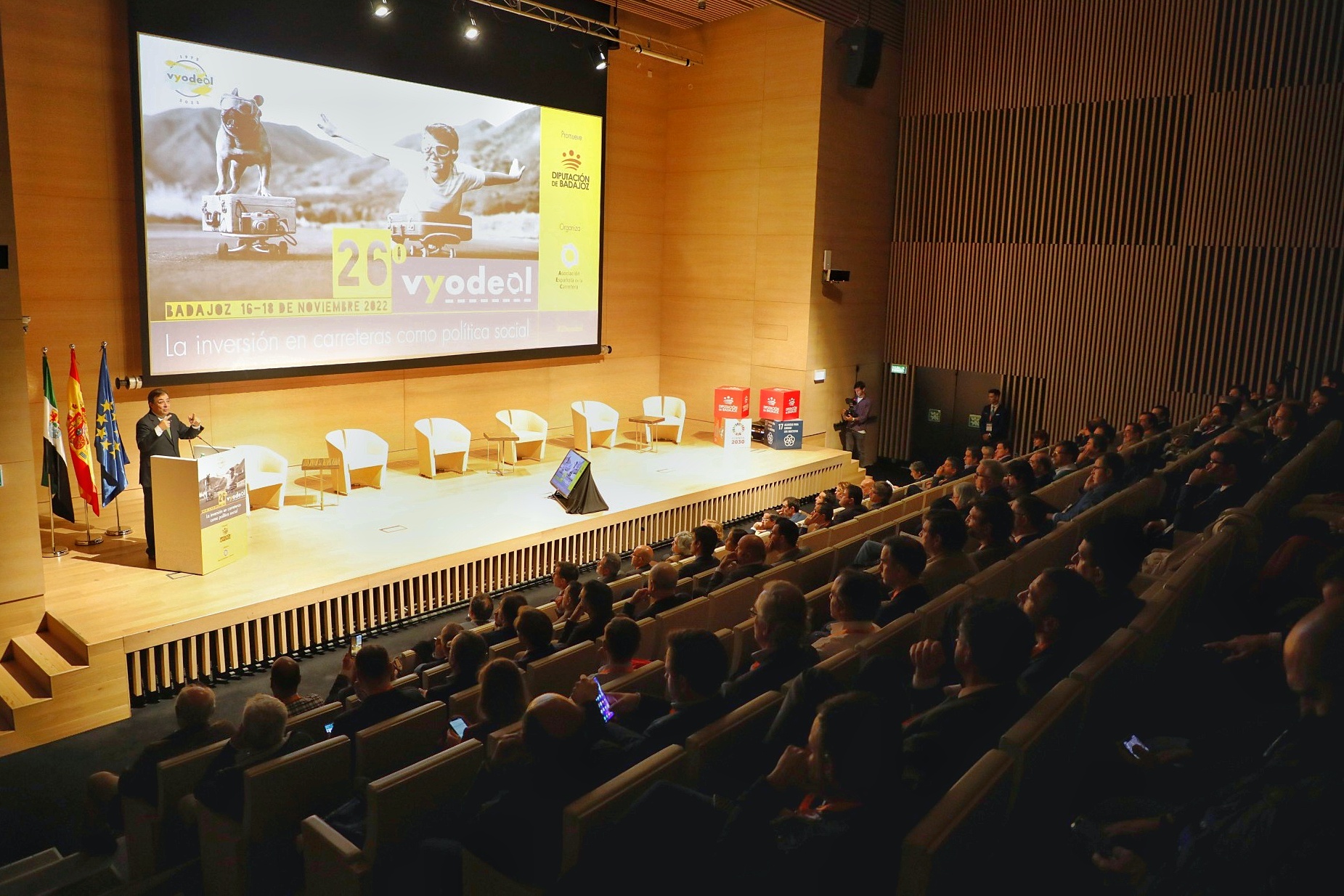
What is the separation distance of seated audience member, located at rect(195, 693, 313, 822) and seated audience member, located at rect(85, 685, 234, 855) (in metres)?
0.19

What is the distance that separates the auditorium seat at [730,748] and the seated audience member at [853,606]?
0.68 m

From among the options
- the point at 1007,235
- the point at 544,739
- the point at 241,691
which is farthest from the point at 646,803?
the point at 1007,235

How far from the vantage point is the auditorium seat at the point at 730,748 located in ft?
8.20

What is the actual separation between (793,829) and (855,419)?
952cm

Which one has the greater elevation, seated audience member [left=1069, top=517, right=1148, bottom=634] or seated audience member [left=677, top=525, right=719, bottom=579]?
seated audience member [left=1069, top=517, right=1148, bottom=634]

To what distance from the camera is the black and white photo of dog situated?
7.71 metres

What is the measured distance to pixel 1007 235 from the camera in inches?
434

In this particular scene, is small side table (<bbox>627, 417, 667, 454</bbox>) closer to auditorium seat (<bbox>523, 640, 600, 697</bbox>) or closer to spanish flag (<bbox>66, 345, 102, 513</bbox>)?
spanish flag (<bbox>66, 345, 102, 513</bbox>)

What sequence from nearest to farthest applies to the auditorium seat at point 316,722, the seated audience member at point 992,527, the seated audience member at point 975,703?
1. the seated audience member at point 975,703
2. the auditorium seat at point 316,722
3. the seated audience member at point 992,527

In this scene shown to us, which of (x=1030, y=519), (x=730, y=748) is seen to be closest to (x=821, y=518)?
(x=1030, y=519)

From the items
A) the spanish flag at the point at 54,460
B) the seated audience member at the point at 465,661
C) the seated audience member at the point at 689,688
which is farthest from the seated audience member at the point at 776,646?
the spanish flag at the point at 54,460

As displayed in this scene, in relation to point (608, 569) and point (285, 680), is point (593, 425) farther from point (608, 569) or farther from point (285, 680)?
point (285, 680)

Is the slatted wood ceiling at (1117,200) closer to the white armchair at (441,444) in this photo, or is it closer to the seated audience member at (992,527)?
the white armchair at (441,444)

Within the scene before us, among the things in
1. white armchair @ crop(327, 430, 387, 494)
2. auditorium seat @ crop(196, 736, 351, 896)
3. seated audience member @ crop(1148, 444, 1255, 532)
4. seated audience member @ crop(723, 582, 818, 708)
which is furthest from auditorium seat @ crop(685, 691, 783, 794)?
white armchair @ crop(327, 430, 387, 494)
